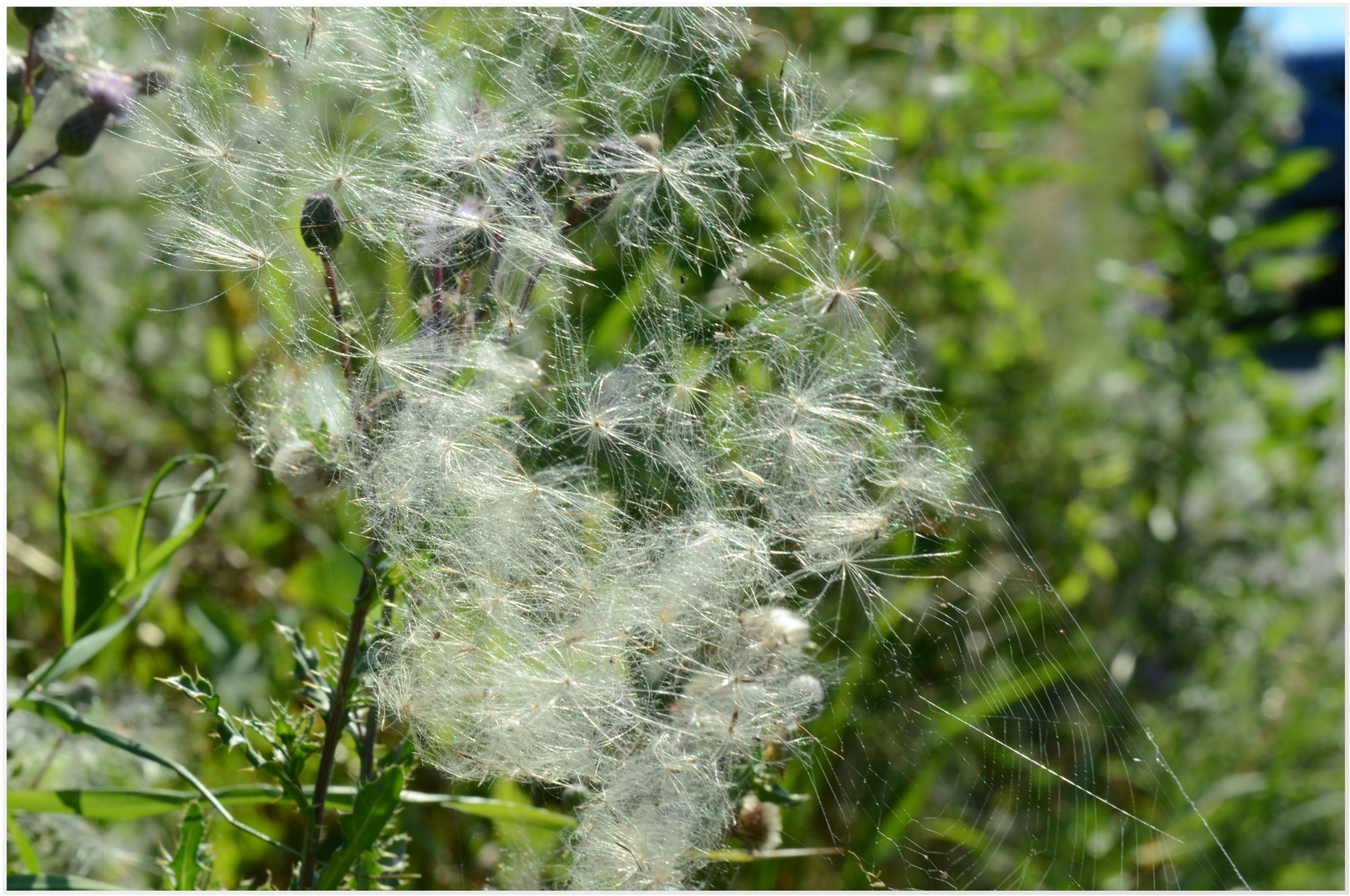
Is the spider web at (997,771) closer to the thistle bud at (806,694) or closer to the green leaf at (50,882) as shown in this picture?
the thistle bud at (806,694)

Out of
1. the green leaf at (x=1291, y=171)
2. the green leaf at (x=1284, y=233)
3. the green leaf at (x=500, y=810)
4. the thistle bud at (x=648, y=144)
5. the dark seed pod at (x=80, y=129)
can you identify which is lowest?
the green leaf at (x=500, y=810)

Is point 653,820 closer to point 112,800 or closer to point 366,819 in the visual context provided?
point 366,819

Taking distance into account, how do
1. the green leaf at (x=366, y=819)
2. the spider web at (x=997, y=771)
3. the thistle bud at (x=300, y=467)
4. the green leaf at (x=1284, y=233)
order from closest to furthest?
the green leaf at (x=366, y=819) → the thistle bud at (x=300, y=467) → the spider web at (x=997, y=771) → the green leaf at (x=1284, y=233)

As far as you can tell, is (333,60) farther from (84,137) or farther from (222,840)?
(222,840)

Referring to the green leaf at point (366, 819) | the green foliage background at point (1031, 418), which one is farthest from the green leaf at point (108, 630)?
the green foliage background at point (1031, 418)

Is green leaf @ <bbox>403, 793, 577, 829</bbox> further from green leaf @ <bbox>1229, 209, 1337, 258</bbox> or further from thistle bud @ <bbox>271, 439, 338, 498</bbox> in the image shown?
green leaf @ <bbox>1229, 209, 1337, 258</bbox>

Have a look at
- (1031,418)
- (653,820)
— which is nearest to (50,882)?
(653,820)
